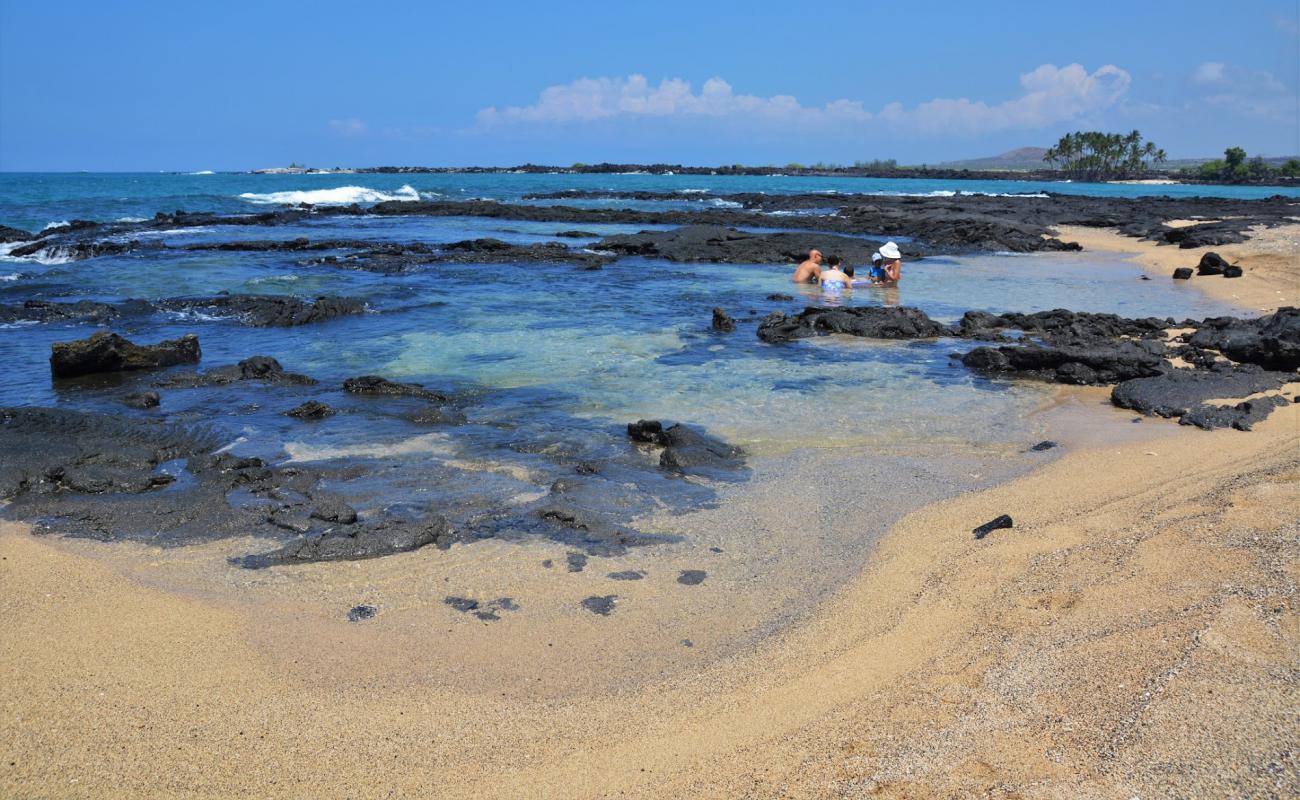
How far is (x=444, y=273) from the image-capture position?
2234 cm

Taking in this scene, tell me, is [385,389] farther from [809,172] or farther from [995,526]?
[809,172]

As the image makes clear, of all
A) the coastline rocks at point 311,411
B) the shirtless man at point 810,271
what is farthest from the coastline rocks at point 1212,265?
the coastline rocks at point 311,411

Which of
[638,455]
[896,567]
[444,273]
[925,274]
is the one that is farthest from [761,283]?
[896,567]

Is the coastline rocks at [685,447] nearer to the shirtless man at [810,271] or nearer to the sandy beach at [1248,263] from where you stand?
the sandy beach at [1248,263]

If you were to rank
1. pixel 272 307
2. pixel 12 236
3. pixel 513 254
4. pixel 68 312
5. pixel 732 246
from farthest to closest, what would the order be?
pixel 12 236 → pixel 732 246 → pixel 513 254 → pixel 272 307 → pixel 68 312

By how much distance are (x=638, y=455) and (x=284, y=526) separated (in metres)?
3.08

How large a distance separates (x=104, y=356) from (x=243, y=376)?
1.72 meters

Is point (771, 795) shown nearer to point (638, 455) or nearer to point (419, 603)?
point (419, 603)

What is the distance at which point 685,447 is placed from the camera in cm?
762

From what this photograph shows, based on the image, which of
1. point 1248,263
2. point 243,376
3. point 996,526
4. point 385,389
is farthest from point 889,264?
point 996,526

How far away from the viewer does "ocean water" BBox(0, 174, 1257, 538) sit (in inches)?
297

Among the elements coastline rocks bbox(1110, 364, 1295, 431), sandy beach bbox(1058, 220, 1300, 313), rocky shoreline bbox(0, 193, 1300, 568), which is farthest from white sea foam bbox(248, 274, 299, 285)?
sandy beach bbox(1058, 220, 1300, 313)

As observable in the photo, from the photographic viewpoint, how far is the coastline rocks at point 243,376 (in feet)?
32.9

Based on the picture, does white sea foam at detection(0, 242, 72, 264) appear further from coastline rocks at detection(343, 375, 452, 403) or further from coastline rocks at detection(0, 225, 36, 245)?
coastline rocks at detection(343, 375, 452, 403)
